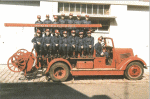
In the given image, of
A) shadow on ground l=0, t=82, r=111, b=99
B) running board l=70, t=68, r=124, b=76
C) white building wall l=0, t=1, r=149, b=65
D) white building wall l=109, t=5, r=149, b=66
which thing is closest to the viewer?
shadow on ground l=0, t=82, r=111, b=99

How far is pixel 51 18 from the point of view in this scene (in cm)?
958

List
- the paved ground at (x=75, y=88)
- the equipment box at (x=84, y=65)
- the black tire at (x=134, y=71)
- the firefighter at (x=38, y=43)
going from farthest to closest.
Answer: the black tire at (x=134, y=71) → the equipment box at (x=84, y=65) → the firefighter at (x=38, y=43) → the paved ground at (x=75, y=88)

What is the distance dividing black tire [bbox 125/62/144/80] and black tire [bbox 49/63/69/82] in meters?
2.78

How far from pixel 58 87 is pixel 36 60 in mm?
1681

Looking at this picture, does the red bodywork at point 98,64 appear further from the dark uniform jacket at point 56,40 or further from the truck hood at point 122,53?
the dark uniform jacket at point 56,40

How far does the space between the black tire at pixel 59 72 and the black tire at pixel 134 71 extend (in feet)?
9.12

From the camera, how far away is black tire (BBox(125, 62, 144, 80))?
23.3ft

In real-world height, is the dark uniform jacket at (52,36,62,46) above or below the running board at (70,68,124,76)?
above

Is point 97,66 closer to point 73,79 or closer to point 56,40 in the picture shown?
point 73,79

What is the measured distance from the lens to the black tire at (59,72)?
682 centimetres

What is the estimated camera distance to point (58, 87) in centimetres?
619

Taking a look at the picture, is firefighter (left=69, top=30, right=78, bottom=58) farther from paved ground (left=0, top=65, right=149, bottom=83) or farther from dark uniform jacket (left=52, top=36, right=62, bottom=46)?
paved ground (left=0, top=65, right=149, bottom=83)

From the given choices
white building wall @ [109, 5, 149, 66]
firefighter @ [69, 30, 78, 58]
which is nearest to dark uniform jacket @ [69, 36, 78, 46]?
firefighter @ [69, 30, 78, 58]

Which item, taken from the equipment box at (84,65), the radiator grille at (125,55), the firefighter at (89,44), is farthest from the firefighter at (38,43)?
the radiator grille at (125,55)
